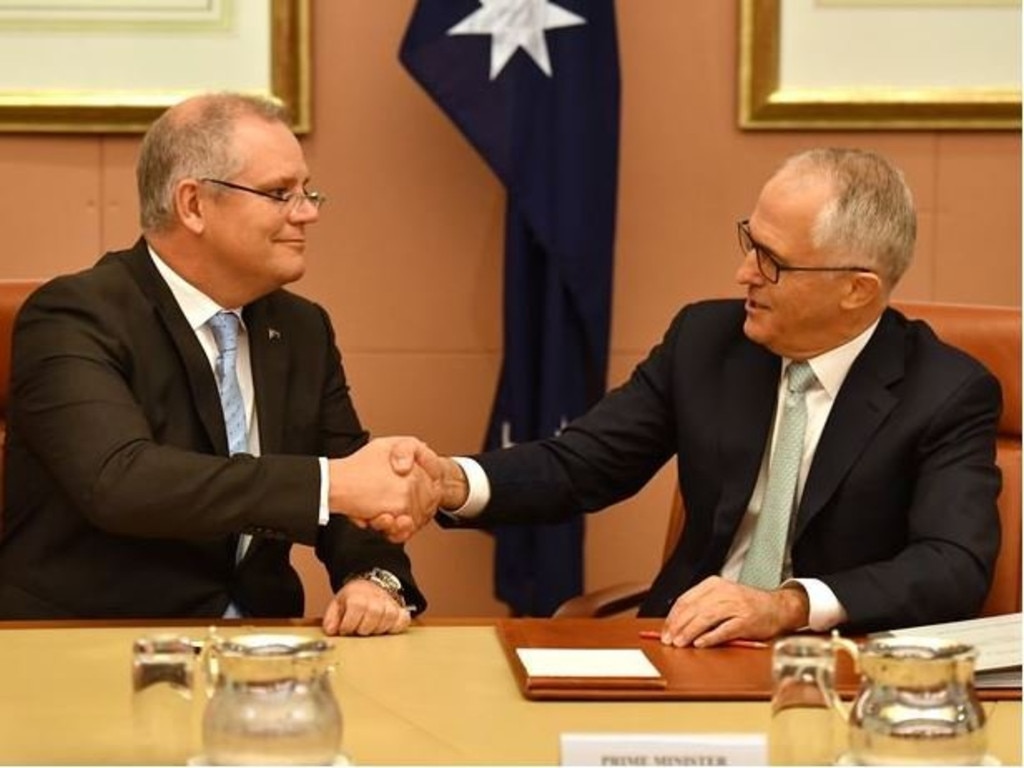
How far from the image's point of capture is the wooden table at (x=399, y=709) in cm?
211

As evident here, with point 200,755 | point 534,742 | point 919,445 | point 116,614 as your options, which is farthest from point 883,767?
point 116,614

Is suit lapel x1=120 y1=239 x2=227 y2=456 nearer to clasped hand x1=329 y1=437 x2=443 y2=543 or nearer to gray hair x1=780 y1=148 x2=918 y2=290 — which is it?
clasped hand x1=329 y1=437 x2=443 y2=543

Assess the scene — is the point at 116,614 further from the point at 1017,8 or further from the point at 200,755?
the point at 1017,8

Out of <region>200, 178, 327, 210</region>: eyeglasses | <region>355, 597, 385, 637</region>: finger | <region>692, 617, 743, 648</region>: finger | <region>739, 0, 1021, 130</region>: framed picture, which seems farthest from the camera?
<region>739, 0, 1021, 130</region>: framed picture

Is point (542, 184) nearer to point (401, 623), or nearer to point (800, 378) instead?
point (800, 378)

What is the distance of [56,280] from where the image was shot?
3.30 m

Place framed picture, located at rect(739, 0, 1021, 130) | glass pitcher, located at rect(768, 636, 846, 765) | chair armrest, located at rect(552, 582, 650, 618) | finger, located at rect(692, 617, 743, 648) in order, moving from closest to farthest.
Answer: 1. glass pitcher, located at rect(768, 636, 846, 765)
2. finger, located at rect(692, 617, 743, 648)
3. chair armrest, located at rect(552, 582, 650, 618)
4. framed picture, located at rect(739, 0, 1021, 130)

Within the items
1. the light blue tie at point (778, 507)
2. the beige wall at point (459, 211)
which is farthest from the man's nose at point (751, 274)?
the beige wall at point (459, 211)

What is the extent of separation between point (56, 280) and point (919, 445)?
5.04 feet

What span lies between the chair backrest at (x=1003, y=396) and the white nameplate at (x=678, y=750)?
1.60 metres

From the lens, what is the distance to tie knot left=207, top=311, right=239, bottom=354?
11.1 feet

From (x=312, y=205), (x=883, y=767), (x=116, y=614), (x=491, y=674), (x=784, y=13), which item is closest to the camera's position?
(x=883, y=767)

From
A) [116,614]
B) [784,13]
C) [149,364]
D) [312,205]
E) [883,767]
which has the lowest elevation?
[116,614]

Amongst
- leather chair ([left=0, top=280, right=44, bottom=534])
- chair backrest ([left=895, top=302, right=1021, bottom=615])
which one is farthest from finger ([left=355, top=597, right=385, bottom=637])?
chair backrest ([left=895, top=302, right=1021, bottom=615])
